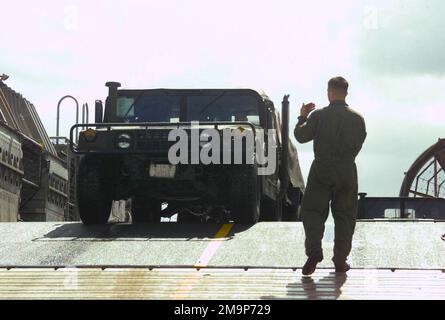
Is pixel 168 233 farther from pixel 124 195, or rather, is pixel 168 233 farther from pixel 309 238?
pixel 309 238

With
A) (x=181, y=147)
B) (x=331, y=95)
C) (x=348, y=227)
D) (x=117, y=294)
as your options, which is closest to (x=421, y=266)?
(x=348, y=227)

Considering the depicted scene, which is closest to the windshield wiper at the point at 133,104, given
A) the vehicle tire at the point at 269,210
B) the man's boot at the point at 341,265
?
the vehicle tire at the point at 269,210

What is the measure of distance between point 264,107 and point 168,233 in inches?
112

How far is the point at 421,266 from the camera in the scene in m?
8.92

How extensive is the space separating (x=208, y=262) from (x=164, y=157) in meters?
3.72

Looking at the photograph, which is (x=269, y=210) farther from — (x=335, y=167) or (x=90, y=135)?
(x=335, y=167)

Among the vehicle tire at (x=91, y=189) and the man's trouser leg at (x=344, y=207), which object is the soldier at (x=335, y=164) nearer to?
the man's trouser leg at (x=344, y=207)

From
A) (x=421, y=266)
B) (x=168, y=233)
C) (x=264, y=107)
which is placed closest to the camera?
(x=421, y=266)

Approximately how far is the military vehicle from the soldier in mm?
3964

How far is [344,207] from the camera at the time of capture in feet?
27.7

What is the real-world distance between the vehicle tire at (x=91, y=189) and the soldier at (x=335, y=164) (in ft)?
16.5

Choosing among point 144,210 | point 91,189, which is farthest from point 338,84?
point 144,210

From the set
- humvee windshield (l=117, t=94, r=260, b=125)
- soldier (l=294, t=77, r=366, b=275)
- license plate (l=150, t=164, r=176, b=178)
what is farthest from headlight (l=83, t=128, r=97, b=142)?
soldier (l=294, t=77, r=366, b=275)

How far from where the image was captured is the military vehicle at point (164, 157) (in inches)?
496
